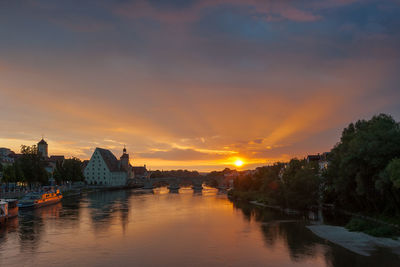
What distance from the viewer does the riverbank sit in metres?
38.9

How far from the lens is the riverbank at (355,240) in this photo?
38906 millimetres

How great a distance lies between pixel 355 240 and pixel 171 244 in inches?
797

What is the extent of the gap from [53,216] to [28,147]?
51.1m

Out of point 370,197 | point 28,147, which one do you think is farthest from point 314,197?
point 28,147

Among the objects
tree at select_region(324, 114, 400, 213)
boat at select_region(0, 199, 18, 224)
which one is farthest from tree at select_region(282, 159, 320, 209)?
boat at select_region(0, 199, 18, 224)

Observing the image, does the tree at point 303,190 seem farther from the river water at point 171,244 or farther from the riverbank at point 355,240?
the riverbank at point 355,240

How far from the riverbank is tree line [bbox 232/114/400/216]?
231 inches

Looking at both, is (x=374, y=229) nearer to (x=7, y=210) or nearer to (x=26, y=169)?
(x=7, y=210)

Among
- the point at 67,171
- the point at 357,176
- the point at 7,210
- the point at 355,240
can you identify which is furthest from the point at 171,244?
the point at 67,171

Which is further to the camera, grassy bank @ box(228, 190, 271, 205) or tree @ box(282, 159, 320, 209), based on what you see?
grassy bank @ box(228, 190, 271, 205)

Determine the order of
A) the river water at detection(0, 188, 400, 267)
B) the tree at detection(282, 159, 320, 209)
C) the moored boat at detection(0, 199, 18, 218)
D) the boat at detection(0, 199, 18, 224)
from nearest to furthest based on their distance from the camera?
the river water at detection(0, 188, 400, 267) → the boat at detection(0, 199, 18, 224) → the moored boat at detection(0, 199, 18, 218) → the tree at detection(282, 159, 320, 209)

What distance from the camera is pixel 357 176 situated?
51.5 m

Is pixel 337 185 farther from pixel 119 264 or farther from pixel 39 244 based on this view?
pixel 39 244

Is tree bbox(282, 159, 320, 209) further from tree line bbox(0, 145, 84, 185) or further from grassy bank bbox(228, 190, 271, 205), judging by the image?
tree line bbox(0, 145, 84, 185)
